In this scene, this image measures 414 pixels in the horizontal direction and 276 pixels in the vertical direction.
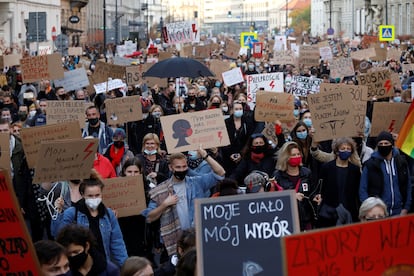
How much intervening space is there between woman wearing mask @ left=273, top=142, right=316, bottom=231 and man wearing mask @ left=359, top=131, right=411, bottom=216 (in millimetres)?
522

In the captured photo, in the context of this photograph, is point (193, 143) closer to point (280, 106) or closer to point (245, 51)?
point (280, 106)

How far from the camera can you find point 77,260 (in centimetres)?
636

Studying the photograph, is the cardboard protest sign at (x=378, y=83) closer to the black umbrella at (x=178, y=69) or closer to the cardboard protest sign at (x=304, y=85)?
the cardboard protest sign at (x=304, y=85)

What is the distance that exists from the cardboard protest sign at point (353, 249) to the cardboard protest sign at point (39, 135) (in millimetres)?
6203

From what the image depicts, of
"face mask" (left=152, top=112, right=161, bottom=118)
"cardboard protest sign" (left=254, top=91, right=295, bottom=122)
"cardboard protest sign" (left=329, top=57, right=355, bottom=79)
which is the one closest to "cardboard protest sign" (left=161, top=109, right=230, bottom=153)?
"cardboard protest sign" (left=254, top=91, right=295, bottom=122)

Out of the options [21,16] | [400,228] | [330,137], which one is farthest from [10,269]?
[21,16]

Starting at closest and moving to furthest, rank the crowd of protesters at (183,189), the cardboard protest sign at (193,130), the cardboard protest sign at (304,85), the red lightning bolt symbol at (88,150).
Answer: the crowd of protesters at (183,189) < the red lightning bolt symbol at (88,150) < the cardboard protest sign at (193,130) < the cardboard protest sign at (304,85)

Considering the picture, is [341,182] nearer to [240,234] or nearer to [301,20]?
[240,234]

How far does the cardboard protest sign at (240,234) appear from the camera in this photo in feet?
18.3

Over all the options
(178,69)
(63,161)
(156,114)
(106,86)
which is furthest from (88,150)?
(106,86)

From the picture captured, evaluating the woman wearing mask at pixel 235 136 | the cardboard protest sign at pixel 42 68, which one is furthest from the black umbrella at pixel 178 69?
the woman wearing mask at pixel 235 136

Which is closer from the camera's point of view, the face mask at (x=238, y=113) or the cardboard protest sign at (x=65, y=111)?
the face mask at (x=238, y=113)

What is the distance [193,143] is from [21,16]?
141 ft

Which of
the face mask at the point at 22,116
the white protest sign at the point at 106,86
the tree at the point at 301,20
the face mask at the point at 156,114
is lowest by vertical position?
the face mask at the point at 22,116
